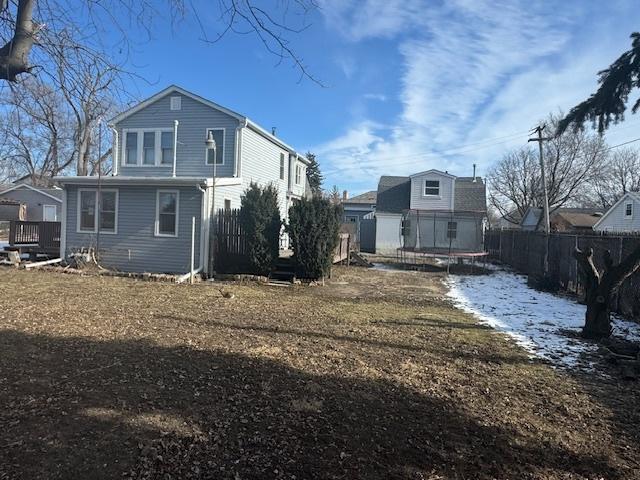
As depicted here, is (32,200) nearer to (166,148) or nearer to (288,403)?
(166,148)

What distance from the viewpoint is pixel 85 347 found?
18.9 ft

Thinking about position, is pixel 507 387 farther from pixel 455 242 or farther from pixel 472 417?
pixel 455 242

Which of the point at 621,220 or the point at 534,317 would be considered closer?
the point at 534,317

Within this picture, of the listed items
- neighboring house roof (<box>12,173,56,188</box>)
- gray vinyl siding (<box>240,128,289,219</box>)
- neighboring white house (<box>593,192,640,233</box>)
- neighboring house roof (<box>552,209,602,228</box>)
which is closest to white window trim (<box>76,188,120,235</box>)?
gray vinyl siding (<box>240,128,289,219</box>)

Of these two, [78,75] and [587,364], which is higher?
[78,75]

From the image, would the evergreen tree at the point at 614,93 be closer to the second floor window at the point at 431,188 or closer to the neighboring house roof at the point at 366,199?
the second floor window at the point at 431,188

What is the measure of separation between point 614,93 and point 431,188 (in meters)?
24.0

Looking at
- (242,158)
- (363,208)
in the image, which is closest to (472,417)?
(242,158)

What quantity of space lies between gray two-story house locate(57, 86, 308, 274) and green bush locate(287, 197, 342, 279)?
8.34 ft

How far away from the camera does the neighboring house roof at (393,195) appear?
31.0 m

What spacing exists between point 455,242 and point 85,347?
26.2 m

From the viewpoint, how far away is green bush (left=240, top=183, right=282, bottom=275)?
44.5ft

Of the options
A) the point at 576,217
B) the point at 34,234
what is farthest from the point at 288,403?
the point at 576,217

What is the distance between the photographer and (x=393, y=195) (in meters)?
31.8
